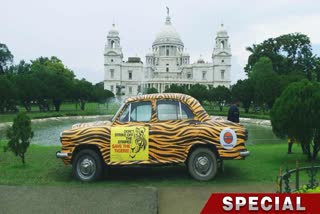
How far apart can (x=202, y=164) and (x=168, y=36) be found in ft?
417

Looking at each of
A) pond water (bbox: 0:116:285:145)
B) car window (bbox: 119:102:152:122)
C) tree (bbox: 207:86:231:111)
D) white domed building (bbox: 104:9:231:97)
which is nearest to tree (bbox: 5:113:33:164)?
car window (bbox: 119:102:152:122)

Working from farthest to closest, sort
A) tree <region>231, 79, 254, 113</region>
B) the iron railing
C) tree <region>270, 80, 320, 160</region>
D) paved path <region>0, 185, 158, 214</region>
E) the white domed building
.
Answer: the white domed building → tree <region>231, 79, 254, 113</region> → tree <region>270, 80, 320, 160</region> → paved path <region>0, 185, 158, 214</region> → the iron railing

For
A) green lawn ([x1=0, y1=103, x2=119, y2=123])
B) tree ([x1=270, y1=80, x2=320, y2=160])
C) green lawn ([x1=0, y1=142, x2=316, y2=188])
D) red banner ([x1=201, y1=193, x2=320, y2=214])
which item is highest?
tree ([x1=270, y1=80, x2=320, y2=160])

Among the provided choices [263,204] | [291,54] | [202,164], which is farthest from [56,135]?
[291,54]

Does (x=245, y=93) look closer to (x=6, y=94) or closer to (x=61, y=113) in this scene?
(x=61, y=113)

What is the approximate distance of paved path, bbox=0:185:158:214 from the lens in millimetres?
6852

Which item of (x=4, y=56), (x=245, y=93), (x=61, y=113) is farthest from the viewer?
(x=4, y=56)

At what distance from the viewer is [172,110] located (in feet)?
30.3

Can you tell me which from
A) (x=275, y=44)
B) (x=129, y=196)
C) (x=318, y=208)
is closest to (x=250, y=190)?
(x=129, y=196)

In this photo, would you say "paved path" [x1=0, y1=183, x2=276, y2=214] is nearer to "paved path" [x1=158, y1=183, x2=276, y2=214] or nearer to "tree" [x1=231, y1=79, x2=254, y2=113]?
"paved path" [x1=158, y1=183, x2=276, y2=214]

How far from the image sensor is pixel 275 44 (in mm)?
72125

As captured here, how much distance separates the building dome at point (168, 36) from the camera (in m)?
133

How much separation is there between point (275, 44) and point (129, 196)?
69.2m

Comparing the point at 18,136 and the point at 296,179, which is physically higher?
the point at 18,136
